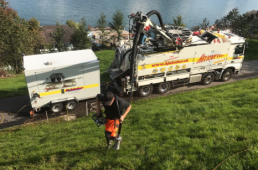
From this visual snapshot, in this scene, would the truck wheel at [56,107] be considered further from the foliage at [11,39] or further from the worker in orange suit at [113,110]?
the foliage at [11,39]

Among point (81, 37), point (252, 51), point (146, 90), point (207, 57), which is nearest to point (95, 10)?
point (81, 37)

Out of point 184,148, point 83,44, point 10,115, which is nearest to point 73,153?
point 184,148

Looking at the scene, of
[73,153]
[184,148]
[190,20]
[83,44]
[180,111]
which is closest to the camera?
[184,148]

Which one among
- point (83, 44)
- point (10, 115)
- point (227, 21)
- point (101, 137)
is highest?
point (227, 21)

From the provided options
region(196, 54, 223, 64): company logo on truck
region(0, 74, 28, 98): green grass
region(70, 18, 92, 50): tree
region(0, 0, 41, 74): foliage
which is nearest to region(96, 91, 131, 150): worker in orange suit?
region(196, 54, 223, 64): company logo on truck

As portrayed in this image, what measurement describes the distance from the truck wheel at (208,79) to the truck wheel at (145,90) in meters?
4.64

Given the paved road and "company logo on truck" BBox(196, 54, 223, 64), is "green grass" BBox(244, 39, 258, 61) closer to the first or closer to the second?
the paved road

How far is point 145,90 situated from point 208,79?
545 cm

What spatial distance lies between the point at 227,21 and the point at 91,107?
129 feet

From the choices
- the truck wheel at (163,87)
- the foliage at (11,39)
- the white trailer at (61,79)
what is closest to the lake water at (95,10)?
the foliage at (11,39)

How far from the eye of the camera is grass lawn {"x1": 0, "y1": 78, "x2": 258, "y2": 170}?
469 centimetres

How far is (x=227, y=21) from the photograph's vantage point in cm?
4053

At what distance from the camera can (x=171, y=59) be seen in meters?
12.8

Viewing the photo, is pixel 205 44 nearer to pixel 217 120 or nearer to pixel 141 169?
pixel 217 120
